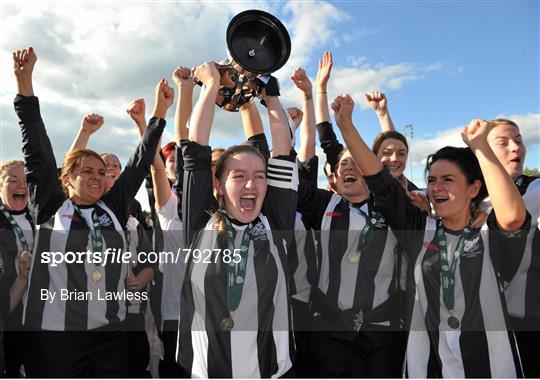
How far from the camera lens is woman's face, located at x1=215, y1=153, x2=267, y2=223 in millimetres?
2420

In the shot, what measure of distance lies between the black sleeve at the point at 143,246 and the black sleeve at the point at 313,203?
4.78 feet

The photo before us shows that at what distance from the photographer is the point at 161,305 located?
395 centimetres

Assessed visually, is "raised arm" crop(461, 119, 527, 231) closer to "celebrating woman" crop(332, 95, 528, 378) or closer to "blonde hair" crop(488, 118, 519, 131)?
"celebrating woman" crop(332, 95, 528, 378)

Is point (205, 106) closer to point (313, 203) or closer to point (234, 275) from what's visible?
point (234, 275)

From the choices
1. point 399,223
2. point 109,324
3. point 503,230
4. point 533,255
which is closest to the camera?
point 503,230

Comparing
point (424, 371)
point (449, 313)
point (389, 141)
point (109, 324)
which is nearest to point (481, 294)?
point (449, 313)

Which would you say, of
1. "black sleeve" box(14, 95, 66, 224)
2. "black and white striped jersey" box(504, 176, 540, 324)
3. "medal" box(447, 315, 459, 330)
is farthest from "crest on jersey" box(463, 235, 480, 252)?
"black sleeve" box(14, 95, 66, 224)

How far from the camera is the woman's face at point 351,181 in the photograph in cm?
345

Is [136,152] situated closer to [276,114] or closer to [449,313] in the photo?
[276,114]

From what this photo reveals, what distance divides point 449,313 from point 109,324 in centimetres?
219

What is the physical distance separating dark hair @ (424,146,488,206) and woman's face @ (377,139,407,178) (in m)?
1.27

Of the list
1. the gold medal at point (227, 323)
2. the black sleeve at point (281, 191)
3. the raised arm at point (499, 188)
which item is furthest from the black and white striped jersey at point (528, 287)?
the gold medal at point (227, 323)

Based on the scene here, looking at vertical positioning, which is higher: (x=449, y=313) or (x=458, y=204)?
(x=458, y=204)

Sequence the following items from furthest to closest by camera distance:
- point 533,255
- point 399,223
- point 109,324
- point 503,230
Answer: point 109,324 < point 533,255 < point 399,223 < point 503,230
